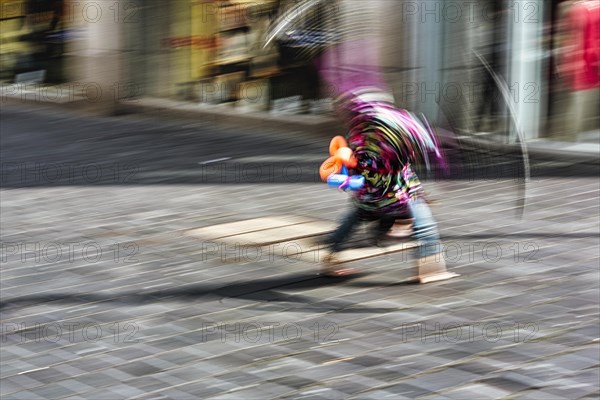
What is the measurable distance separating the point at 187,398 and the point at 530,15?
7775mm

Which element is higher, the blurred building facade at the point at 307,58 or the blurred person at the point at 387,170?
the blurred building facade at the point at 307,58

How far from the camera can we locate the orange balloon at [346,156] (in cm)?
602

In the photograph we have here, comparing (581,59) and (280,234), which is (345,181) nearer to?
(280,234)

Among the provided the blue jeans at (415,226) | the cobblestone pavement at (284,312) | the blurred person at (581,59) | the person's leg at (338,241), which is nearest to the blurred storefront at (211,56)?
the blurred person at (581,59)

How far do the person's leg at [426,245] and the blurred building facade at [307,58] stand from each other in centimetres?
193

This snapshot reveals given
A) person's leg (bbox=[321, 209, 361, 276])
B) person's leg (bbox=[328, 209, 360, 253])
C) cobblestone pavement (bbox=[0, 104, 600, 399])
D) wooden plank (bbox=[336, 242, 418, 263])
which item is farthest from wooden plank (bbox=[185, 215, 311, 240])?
person's leg (bbox=[328, 209, 360, 253])

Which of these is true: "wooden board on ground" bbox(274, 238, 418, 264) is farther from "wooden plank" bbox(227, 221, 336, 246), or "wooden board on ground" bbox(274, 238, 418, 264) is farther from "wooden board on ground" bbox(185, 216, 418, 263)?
"wooden plank" bbox(227, 221, 336, 246)

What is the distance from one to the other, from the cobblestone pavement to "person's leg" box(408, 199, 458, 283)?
11 cm

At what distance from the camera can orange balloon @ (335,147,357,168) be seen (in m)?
6.02

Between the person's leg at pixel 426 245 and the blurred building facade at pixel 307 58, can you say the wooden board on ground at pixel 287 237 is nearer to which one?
the person's leg at pixel 426 245

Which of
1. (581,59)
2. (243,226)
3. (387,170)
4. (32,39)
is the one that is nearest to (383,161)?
(387,170)

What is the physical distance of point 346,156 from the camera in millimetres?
6031

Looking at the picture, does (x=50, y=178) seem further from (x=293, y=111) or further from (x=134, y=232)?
(x=293, y=111)

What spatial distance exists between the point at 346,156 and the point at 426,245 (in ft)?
2.62
